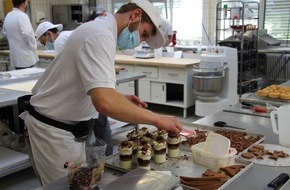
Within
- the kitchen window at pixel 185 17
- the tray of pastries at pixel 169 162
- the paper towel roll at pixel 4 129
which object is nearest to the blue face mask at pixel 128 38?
the tray of pastries at pixel 169 162

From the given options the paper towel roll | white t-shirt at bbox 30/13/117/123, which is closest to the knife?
white t-shirt at bbox 30/13/117/123

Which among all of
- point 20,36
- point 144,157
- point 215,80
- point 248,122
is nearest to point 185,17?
point 215,80

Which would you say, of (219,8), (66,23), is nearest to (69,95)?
(219,8)

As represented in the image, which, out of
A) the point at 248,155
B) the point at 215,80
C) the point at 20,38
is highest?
the point at 20,38

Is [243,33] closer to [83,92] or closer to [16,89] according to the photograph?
[16,89]

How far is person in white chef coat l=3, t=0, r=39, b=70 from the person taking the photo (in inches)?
172

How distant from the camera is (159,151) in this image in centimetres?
132

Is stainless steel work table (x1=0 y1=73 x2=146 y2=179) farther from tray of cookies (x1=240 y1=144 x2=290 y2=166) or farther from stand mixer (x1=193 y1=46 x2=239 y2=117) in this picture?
tray of cookies (x1=240 y1=144 x2=290 y2=166)

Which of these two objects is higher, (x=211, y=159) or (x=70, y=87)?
(x=70, y=87)

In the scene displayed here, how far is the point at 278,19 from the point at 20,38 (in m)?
4.08

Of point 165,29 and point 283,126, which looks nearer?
point 283,126

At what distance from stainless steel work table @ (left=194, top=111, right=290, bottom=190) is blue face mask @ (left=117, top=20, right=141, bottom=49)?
2.32 feet

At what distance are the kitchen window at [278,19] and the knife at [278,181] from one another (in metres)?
4.80

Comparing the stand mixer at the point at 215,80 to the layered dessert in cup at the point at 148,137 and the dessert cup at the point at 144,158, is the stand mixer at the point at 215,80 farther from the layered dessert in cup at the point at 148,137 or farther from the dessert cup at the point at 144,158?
the dessert cup at the point at 144,158
